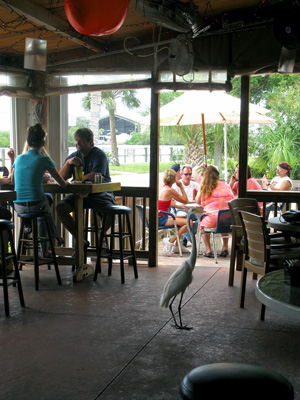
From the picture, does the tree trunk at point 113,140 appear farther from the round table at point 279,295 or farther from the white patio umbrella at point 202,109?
the round table at point 279,295

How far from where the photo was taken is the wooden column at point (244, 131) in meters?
5.17

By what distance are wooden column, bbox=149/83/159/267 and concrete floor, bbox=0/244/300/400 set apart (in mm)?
954

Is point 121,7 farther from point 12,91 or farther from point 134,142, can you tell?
point 134,142

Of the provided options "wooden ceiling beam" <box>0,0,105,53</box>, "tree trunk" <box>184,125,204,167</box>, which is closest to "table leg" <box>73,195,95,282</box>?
"wooden ceiling beam" <box>0,0,105,53</box>

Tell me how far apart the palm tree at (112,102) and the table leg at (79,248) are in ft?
16.2

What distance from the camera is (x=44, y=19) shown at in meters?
4.42

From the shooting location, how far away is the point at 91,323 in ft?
11.8

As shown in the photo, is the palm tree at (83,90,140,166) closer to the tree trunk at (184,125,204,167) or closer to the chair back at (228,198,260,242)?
the tree trunk at (184,125,204,167)

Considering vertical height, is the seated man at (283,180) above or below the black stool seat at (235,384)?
above

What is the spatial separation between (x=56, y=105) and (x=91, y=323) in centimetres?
341

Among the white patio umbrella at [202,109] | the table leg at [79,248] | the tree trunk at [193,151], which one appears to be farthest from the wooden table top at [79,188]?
the tree trunk at [193,151]

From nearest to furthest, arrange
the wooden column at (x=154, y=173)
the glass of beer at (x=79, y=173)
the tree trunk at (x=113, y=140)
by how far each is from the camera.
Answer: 1. the glass of beer at (x=79, y=173)
2. the wooden column at (x=154, y=173)
3. the tree trunk at (x=113, y=140)

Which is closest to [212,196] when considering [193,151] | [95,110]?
[95,110]

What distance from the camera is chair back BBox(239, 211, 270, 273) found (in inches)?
144
